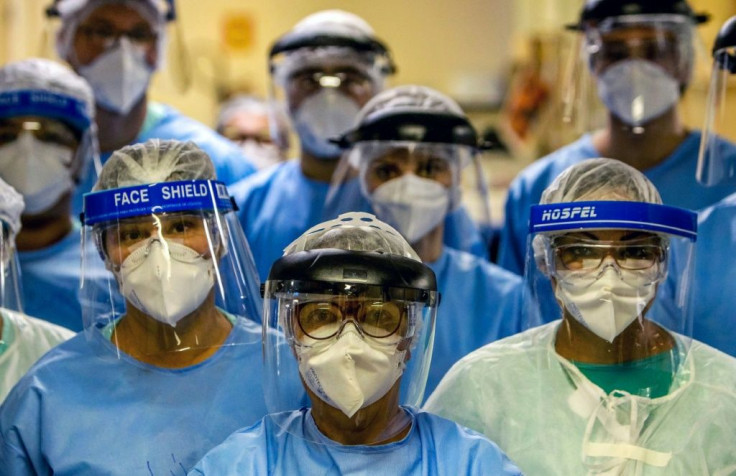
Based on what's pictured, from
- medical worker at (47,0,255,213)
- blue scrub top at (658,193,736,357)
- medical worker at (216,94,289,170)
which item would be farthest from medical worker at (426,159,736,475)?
medical worker at (216,94,289,170)

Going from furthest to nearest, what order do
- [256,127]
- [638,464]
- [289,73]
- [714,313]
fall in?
[256,127], [289,73], [714,313], [638,464]

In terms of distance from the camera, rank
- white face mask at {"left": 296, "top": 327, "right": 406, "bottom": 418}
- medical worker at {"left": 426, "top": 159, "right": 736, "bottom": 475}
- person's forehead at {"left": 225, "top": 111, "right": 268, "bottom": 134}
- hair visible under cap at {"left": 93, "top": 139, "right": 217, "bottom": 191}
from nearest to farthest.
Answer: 1. white face mask at {"left": 296, "top": 327, "right": 406, "bottom": 418}
2. medical worker at {"left": 426, "top": 159, "right": 736, "bottom": 475}
3. hair visible under cap at {"left": 93, "top": 139, "right": 217, "bottom": 191}
4. person's forehead at {"left": 225, "top": 111, "right": 268, "bottom": 134}

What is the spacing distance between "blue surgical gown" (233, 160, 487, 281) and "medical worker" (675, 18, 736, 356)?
0.72 m

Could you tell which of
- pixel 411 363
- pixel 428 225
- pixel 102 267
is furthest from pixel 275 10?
pixel 411 363

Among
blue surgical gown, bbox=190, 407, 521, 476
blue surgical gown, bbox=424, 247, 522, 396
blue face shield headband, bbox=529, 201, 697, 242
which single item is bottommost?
blue surgical gown, bbox=424, 247, 522, 396

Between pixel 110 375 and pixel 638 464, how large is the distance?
1154 mm

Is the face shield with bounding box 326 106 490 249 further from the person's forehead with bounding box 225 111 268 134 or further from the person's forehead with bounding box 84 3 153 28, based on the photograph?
the person's forehead with bounding box 225 111 268 134

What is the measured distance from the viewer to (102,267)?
300 cm

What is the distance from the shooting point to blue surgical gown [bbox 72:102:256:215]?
426 centimetres

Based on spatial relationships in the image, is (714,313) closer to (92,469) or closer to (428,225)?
(428,225)

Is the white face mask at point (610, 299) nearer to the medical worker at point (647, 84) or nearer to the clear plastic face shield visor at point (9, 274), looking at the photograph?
the medical worker at point (647, 84)

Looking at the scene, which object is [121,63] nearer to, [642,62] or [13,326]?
[13,326]

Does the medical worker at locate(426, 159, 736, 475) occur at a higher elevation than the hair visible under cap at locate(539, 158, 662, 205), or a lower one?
lower

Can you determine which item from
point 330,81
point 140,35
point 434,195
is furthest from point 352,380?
point 140,35
